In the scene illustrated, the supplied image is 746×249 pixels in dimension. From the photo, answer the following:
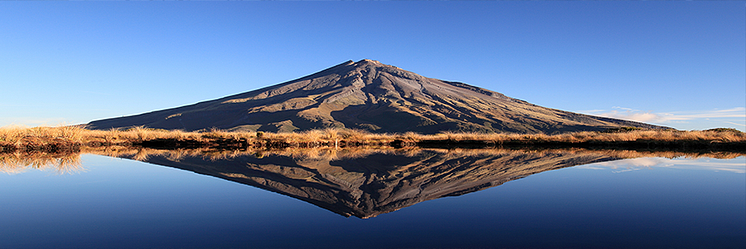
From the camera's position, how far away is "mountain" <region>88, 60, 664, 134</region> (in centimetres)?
9806

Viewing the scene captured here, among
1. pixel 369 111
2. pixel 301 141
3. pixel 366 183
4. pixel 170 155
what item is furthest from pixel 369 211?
pixel 369 111

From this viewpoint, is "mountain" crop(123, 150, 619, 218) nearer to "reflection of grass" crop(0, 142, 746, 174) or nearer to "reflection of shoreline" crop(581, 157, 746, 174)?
"reflection of shoreline" crop(581, 157, 746, 174)

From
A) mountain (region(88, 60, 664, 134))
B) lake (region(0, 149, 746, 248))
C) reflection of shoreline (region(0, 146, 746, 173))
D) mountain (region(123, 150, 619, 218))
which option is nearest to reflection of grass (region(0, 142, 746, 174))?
reflection of shoreline (region(0, 146, 746, 173))

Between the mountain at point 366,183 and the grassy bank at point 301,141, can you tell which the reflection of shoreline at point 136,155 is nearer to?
the grassy bank at point 301,141

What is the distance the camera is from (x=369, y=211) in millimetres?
4590

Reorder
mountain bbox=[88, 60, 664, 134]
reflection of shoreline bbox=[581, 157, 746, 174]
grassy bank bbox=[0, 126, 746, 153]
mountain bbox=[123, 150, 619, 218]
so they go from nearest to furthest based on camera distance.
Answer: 1. mountain bbox=[123, 150, 619, 218]
2. reflection of shoreline bbox=[581, 157, 746, 174]
3. grassy bank bbox=[0, 126, 746, 153]
4. mountain bbox=[88, 60, 664, 134]

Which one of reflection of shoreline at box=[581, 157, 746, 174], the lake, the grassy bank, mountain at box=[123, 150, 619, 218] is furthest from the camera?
the grassy bank

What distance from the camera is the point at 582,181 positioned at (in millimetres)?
7078

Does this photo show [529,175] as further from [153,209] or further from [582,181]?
[153,209]

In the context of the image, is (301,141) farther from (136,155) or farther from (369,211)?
(369,211)

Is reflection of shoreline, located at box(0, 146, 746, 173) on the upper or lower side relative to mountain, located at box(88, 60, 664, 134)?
lower

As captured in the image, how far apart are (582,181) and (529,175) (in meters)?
1.08

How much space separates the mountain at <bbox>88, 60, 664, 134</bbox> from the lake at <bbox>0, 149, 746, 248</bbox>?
8470cm

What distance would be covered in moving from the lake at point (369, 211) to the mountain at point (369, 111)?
278 feet
